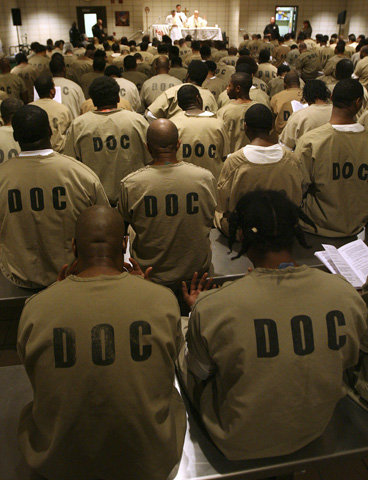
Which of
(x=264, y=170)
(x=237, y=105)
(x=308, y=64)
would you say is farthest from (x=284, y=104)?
(x=308, y=64)

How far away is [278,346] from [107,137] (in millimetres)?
2740

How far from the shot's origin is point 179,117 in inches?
153

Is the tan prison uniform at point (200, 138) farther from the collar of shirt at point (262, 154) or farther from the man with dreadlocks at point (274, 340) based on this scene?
the man with dreadlocks at point (274, 340)

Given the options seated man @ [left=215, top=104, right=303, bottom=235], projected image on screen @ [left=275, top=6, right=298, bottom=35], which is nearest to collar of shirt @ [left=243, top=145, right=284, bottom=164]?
seated man @ [left=215, top=104, right=303, bottom=235]

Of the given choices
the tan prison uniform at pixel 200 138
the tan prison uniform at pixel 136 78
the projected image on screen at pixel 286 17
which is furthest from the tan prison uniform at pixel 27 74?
the projected image on screen at pixel 286 17

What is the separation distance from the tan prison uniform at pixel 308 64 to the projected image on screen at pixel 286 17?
10857 millimetres

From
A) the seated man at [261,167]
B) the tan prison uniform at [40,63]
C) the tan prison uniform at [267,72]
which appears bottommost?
the seated man at [261,167]

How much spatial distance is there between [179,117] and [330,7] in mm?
18626

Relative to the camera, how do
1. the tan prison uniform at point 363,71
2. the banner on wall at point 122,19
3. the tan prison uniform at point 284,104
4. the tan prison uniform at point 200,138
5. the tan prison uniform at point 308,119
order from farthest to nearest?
the banner on wall at point 122,19 → the tan prison uniform at point 363,71 → the tan prison uniform at point 284,104 → the tan prison uniform at point 308,119 → the tan prison uniform at point 200,138

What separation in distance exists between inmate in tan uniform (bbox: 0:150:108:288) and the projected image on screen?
758 inches

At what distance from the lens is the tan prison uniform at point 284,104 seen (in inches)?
213

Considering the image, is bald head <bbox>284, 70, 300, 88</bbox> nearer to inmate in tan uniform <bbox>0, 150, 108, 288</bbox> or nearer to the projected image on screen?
inmate in tan uniform <bbox>0, 150, 108, 288</bbox>

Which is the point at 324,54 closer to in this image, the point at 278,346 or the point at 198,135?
the point at 198,135

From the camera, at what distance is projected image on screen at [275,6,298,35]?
746 inches
